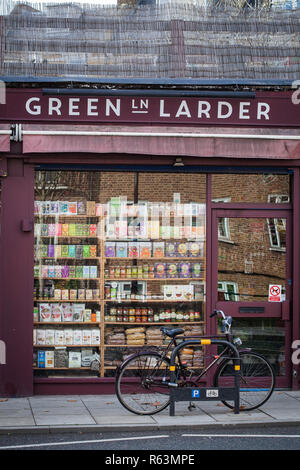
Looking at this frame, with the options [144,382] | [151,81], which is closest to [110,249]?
[144,382]

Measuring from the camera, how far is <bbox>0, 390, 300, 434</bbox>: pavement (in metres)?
8.30

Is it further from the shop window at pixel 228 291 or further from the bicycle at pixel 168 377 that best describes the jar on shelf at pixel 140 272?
the bicycle at pixel 168 377

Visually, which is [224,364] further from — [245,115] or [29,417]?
[245,115]

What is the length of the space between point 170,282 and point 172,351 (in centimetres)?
211

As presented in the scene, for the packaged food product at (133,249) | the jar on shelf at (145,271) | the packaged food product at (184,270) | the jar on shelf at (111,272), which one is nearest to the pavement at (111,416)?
the jar on shelf at (111,272)

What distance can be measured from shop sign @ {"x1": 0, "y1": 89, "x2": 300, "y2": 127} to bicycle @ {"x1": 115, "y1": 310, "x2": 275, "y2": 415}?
3.05 m

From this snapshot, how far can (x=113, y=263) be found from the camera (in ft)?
35.5

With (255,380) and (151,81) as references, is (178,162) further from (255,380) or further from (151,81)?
(255,380)

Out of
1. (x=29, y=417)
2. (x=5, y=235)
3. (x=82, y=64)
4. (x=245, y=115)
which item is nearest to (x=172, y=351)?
(x=29, y=417)

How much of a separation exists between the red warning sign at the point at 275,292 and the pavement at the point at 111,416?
4.86ft

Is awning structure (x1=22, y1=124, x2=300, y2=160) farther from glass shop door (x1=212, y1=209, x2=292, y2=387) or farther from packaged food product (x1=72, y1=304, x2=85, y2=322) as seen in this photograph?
packaged food product (x1=72, y1=304, x2=85, y2=322)

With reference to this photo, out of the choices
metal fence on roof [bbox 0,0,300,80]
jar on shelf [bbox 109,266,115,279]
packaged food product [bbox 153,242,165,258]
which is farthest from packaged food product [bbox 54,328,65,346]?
metal fence on roof [bbox 0,0,300,80]

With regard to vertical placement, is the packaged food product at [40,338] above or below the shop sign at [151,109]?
below

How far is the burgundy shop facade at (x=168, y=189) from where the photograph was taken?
33.7 feet
